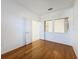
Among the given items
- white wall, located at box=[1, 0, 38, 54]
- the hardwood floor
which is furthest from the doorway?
the hardwood floor

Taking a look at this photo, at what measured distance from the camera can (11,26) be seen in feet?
10.7

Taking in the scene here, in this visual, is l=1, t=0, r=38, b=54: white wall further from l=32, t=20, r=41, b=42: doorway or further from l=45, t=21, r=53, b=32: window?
l=45, t=21, r=53, b=32: window

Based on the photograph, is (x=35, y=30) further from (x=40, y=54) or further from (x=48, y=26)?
(x=40, y=54)

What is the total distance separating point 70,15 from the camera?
4.29 m

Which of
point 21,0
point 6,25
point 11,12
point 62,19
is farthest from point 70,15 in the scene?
point 6,25

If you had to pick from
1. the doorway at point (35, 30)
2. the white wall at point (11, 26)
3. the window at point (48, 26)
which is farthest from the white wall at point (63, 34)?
the white wall at point (11, 26)

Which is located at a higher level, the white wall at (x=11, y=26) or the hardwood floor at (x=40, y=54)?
the white wall at (x=11, y=26)

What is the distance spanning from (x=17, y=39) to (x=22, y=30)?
697 millimetres

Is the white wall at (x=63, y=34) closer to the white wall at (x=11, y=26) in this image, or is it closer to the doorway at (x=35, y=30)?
the doorway at (x=35, y=30)

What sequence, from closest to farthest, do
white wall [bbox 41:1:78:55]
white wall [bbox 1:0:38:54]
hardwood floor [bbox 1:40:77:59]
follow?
hardwood floor [bbox 1:40:77:59]
white wall [bbox 1:0:38:54]
white wall [bbox 41:1:78:55]

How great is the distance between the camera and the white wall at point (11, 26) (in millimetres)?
2893

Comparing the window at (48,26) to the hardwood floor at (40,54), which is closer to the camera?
the hardwood floor at (40,54)

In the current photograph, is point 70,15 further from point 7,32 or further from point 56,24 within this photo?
point 7,32

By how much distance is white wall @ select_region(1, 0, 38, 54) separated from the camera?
289 cm
